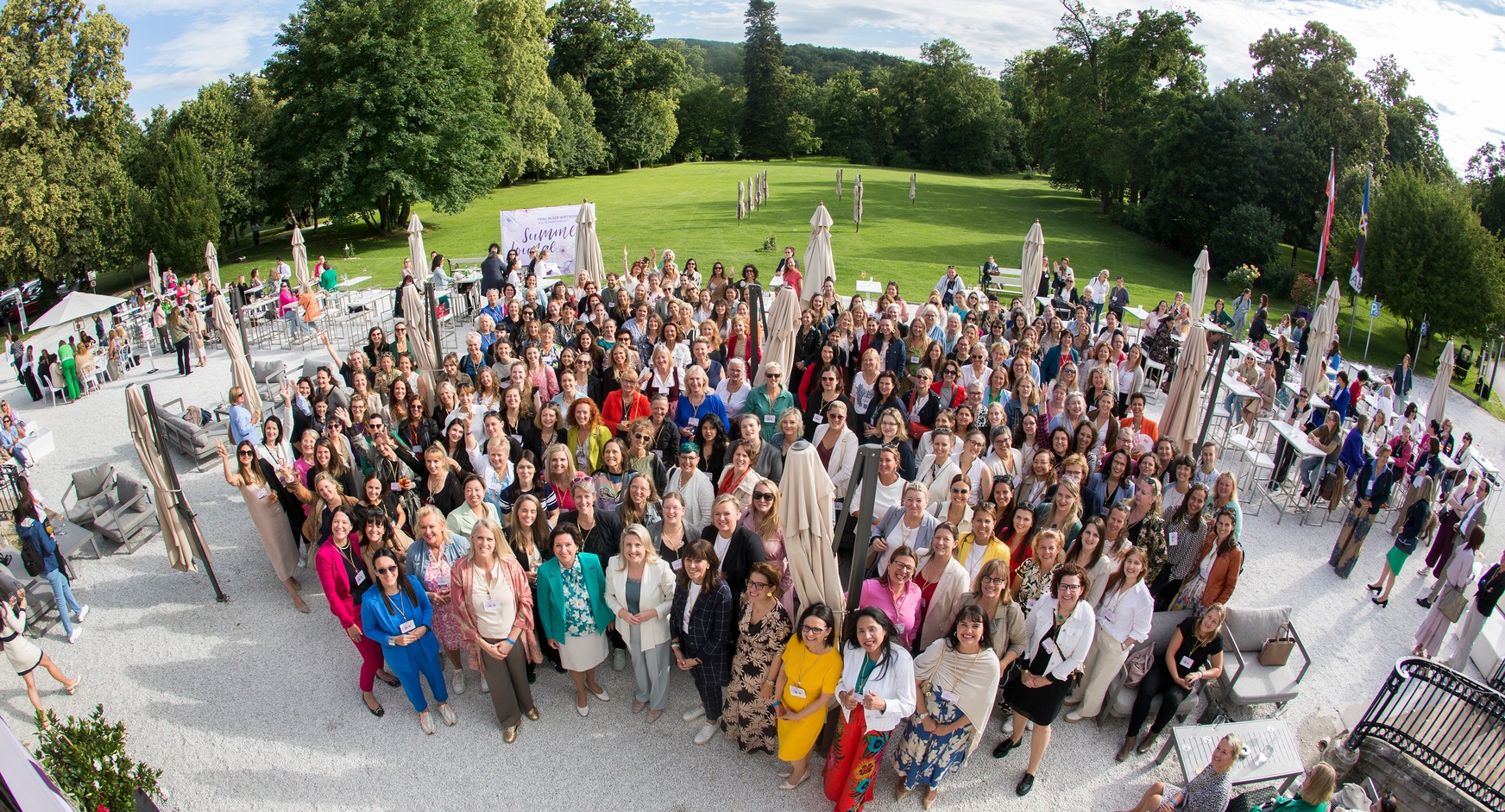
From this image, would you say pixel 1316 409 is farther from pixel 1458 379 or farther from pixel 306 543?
pixel 1458 379

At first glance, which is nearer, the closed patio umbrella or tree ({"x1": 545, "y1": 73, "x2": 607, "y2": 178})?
the closed patio umbrella

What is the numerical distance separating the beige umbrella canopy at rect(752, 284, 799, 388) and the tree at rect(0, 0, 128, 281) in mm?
35423

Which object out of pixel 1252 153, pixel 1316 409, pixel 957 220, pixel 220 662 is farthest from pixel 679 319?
pixel 1252 153

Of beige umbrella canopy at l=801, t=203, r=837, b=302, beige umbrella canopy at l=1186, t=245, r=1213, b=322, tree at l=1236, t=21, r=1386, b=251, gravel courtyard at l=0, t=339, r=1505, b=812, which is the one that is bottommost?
gravel courtyard at l=0, t=339, r=1505, b=812

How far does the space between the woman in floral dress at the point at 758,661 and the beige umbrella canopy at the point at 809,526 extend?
0.21 metres

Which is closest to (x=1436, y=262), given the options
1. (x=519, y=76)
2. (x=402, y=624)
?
(x=402, y=624)

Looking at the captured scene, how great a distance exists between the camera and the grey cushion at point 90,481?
10289mm

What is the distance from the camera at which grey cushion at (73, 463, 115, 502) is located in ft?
33.8

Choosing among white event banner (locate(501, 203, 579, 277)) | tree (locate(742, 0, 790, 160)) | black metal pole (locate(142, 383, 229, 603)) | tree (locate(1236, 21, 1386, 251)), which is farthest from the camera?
tree (locate(742, 0, 790, 160))

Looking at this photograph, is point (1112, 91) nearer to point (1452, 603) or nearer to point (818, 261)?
point (818, 261)

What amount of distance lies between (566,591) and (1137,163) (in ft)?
160

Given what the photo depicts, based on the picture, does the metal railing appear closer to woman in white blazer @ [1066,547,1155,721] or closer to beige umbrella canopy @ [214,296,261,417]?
woman in white blazer @ [1066,547,1155,721]

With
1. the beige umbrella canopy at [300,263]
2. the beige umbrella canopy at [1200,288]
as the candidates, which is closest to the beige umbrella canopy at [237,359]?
the beige umbrella canopy at [300,263]

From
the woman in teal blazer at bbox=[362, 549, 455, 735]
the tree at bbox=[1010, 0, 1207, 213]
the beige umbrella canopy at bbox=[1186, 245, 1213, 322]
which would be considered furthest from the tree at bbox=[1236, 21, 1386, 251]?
the woman in teal blazer at bbox=[362, 549, 455, 735]
